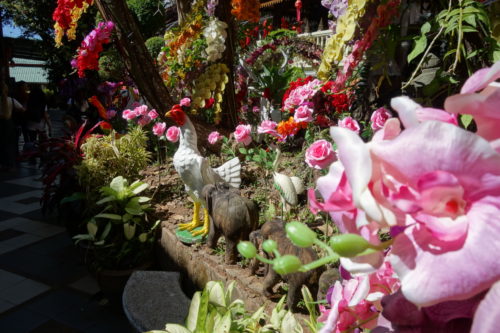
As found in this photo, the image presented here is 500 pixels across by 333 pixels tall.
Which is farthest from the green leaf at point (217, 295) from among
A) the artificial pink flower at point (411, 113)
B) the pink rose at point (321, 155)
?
the artificial pink flower at point (411, 113)

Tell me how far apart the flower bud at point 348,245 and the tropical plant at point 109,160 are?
10.9 ft

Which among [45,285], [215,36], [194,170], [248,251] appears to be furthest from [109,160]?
[248,251]

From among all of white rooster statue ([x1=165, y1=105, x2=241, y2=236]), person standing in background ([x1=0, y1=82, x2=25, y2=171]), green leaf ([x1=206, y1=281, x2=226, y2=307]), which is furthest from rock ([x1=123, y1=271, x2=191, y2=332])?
person standing in background ([x1=0, y1=82, x2=25, y2=171])

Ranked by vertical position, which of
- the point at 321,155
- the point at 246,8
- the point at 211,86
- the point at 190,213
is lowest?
the point at 190,213

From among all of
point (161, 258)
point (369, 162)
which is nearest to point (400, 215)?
point (369, 162)

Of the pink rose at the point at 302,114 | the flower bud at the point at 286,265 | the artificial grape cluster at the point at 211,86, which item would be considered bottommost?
the flower bud at the point at 286,265

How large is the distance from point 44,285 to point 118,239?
0.92 metres

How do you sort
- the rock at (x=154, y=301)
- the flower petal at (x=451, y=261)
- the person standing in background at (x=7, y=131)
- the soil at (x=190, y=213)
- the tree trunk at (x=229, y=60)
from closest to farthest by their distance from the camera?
the flower petal at (x=451, y=261)
the rock at (x=154, y=301)
the soil at (x=190, y=213)
the tree trunk at (x=229, y=60)
the person standing in background at (x=7, y=131)

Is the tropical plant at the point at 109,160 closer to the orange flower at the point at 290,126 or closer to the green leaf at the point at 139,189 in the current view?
the green leaf at the point at 139,189

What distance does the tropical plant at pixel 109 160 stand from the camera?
3.34 m

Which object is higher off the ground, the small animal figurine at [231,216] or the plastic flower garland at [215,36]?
the plastic flower garland at [215,36]

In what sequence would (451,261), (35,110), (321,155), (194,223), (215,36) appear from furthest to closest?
(35,110), (215,36), (194,223), (321,155), (451,261)

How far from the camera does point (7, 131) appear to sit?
644 centimetres

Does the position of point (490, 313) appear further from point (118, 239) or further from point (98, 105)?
point (98, 105)
